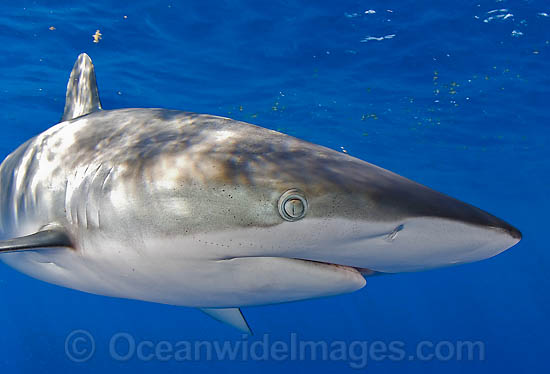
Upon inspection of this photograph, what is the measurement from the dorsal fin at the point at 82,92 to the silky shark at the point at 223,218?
1.14m

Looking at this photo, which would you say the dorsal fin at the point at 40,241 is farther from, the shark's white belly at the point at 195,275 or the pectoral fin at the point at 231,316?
the pectoral fin at the point at 231,316

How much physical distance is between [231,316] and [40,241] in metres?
2.02

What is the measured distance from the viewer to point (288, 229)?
5.78ft

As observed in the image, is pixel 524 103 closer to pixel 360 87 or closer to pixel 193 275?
pixel 360 87

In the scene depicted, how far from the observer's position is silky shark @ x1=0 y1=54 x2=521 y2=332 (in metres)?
1.65

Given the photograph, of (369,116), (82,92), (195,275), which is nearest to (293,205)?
(195,275)

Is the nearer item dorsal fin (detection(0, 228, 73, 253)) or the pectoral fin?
dorsal fin (detection(0, 228, 73, 253))

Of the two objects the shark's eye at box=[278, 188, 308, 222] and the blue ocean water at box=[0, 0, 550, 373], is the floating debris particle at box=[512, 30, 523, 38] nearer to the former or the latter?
the blue ocean water at box=[0, 0, 550, 373]

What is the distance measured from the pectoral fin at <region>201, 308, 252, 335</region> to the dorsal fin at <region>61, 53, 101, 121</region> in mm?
2167

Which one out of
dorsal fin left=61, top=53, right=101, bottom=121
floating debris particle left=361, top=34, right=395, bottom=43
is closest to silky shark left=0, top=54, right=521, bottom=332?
dorsal fin left=61, top=53, right=101, bottom=121

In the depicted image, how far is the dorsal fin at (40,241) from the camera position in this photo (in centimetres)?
217

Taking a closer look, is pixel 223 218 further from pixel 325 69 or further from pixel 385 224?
pixel 325 69

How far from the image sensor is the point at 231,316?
3.87m

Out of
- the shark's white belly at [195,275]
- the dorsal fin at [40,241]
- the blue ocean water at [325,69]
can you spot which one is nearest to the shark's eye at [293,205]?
the shark's white belly at [195,275]
